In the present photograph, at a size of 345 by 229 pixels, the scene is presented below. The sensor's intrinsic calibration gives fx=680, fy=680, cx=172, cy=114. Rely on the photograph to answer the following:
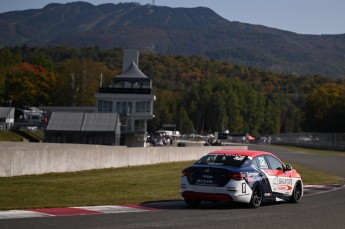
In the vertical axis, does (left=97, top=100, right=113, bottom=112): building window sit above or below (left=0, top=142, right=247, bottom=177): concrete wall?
above

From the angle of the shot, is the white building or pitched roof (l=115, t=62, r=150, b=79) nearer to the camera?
the white building

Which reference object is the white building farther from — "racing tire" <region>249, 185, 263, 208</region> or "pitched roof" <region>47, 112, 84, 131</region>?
"racing tire" <region>249, 185, 263, 208</region>

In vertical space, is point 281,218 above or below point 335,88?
below

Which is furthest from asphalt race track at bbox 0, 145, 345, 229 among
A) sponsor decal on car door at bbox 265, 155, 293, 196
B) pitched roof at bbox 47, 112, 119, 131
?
pitched roof at bbox 47, 112, 119, 131

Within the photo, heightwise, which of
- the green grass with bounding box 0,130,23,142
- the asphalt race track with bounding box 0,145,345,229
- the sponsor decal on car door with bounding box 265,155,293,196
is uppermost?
the sponsor decal on car door with bounding box 265,155,293,196

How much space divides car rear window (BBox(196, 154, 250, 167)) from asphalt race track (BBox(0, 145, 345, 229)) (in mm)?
1047

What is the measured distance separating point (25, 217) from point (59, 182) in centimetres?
912

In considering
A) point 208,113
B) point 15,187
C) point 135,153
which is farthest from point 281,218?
point 208,113

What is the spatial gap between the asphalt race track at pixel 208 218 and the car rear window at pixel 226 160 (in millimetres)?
1047

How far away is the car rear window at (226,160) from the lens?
1590 centimetres

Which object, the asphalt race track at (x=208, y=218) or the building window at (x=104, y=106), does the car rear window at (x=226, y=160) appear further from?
the building window at (x=104, y=106)

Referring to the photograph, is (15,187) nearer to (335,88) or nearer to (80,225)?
(80,225)

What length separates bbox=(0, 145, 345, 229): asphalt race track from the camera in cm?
1221

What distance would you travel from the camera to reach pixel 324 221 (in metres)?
13.8
